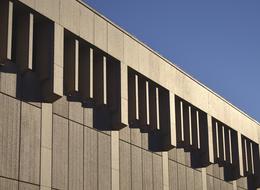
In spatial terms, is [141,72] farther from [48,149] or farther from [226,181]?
[226,181]

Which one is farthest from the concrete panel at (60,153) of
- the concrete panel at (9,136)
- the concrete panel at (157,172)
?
the concrete panel at (157,172)

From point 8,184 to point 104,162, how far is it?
27.2ft

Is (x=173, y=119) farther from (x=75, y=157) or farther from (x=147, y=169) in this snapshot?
(x=75, y=157)

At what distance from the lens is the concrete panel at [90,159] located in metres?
34.7

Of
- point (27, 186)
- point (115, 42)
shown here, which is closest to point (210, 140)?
point (115, 42)

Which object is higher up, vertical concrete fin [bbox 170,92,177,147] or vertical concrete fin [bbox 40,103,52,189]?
vertical concrete fin [bbox 170,92,177,147]

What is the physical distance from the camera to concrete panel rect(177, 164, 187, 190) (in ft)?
147

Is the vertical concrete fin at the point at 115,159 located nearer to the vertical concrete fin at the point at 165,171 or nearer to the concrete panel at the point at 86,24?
the concrete panel at the point at 86,24

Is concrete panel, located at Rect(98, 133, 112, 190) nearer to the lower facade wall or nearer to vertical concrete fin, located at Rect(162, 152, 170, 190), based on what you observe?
the lower facade wall

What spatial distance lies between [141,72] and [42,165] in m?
11.9

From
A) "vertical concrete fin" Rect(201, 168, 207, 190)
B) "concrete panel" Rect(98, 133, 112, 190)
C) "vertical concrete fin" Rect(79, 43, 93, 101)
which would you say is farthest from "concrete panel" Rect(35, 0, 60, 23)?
Answer: "vertical concrete fin" Rect(201, 168, 207, 190)

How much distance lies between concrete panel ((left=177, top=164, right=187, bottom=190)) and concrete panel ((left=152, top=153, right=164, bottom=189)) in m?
2.72

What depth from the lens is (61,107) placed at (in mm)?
33375

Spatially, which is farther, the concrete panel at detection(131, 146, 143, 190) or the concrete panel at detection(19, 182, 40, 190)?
the concrete panel at detection(131, 146, 143, 190)
